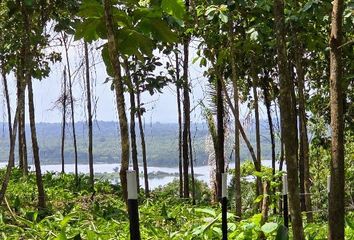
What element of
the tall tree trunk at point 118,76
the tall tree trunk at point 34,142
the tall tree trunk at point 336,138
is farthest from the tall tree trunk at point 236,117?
the tall tree trunk at point 118,76

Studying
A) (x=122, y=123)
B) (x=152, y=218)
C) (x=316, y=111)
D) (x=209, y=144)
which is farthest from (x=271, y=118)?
(x=122, y=123)

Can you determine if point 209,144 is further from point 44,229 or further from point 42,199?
point 44,229

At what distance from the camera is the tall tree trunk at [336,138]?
253 cm

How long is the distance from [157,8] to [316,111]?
23.4ft

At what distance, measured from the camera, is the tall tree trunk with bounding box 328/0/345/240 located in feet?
8.30

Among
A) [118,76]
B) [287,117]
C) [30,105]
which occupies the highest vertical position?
[30,105]

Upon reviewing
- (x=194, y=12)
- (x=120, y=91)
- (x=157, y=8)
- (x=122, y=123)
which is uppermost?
(x=194, y=12)

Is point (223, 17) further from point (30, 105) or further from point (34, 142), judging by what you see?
point (34, 142)

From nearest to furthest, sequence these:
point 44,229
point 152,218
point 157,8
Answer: point 157,8 → point 44,229 → point 152,218

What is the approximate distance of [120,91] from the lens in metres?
2.22

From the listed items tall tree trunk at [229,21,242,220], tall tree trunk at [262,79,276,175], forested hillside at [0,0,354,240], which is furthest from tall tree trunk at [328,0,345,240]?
tall tree trunk at [262,79,276,175]

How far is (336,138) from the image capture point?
254cm

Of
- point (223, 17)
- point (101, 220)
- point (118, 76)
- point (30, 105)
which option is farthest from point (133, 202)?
point (30, 105)

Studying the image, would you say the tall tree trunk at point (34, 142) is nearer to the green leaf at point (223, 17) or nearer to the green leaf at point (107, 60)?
the green leaf at point (223, 17)
